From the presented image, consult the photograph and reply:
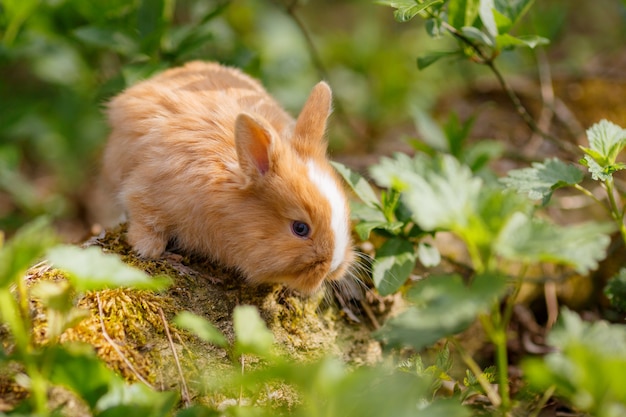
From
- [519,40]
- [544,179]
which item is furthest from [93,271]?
[519,40]

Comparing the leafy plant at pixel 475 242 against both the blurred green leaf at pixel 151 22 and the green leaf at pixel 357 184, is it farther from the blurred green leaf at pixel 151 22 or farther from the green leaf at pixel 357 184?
the blurred green leaf at pixel 151 22

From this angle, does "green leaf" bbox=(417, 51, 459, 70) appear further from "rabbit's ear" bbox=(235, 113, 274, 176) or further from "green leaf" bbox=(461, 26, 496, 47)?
"rabbit's ear" bbox=(235, 113, 274, 176)

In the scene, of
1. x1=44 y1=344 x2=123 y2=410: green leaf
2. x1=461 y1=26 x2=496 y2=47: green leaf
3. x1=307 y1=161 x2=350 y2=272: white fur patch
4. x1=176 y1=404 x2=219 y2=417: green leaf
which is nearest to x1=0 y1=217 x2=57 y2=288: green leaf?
x1=44 y1=344 x2=123 y2=410: green leaf

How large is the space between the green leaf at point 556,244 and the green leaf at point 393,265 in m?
0.95

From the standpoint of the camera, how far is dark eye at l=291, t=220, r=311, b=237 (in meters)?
2.81

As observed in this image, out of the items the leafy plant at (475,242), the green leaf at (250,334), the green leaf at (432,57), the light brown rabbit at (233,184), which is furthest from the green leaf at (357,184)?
the green leaf at (250,334)

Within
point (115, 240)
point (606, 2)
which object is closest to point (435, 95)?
point (606, 2)

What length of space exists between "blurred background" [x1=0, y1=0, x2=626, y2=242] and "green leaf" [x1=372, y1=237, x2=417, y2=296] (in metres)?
1.29

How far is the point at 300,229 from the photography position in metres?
2.83

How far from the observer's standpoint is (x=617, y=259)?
13.0 feet

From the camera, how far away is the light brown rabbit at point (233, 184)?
2791 mm

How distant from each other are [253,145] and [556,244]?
1.46 meters

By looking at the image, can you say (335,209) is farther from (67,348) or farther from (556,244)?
(67,348)

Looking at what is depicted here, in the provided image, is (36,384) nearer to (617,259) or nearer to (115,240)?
(115,240)
